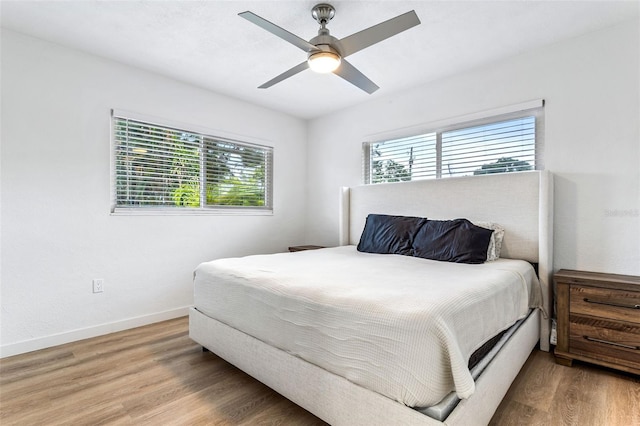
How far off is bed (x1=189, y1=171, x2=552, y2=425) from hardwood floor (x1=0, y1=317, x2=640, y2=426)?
0.47 feet

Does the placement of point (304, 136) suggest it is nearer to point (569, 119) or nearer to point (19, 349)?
point (569, 119)

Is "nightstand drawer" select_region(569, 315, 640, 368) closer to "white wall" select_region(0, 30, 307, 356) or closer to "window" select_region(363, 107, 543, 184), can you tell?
"window" select_region(363, 107, 543, 184)

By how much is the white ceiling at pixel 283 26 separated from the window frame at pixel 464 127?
1.51 feet

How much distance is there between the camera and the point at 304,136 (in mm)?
4695

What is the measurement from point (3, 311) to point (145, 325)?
103 centimetres

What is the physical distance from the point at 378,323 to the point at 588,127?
2.47 metres

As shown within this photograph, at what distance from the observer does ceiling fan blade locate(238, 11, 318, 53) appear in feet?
5.53

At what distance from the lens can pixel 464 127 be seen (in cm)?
320

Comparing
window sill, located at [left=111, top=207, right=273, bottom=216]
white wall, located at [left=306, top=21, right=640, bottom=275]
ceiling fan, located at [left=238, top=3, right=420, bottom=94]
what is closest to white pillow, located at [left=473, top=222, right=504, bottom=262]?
white wall, located at [left=306, top=21, right=640, bottom=275]

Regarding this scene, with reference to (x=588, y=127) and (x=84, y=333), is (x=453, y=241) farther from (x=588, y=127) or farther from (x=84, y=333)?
(x=84, y=333)

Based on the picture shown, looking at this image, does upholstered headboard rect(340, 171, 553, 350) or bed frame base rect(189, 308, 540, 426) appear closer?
bed frame base rect(189, 308, 540, 426)

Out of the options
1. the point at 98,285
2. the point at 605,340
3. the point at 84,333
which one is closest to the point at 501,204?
the point at 605,340

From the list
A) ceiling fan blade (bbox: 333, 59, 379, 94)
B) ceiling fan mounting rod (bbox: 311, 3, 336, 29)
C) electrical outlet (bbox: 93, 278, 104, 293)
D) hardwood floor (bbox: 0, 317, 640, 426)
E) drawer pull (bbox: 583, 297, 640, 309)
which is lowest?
hardwood floor (bbox: 0, 317, 640, 426)

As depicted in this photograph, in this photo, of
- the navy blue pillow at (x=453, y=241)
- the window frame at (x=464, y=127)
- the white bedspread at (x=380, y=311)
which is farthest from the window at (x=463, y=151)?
the white bedspread at (x=380, y=311)
